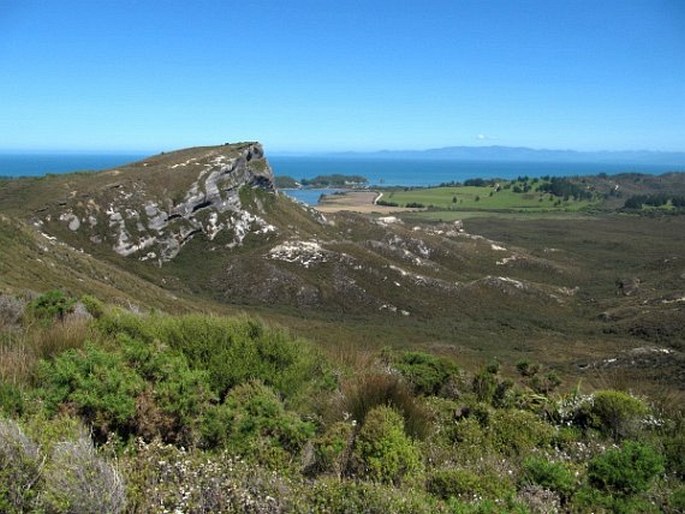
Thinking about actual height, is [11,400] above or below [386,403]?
above

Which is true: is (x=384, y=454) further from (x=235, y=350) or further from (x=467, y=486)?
(x=235, y=350)

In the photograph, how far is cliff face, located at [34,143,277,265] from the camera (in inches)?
2576

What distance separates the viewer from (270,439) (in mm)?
6270

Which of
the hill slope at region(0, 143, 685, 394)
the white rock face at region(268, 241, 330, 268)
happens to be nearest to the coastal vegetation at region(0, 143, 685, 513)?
the hill slope at region(0, 143, 685, 394)

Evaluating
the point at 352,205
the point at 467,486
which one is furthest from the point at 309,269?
the point at 352,205

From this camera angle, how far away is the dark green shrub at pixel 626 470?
604 cm

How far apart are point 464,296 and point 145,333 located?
58551 millimetres

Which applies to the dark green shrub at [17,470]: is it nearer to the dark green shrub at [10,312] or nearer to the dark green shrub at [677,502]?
the dark green shrub at [677,502]

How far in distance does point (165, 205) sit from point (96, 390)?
70.0 m

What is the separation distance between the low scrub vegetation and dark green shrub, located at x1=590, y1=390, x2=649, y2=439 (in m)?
0.02

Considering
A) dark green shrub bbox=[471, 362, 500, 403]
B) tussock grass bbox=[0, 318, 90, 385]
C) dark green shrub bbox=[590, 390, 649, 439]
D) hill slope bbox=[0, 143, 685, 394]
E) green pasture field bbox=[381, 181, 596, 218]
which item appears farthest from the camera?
green pasture field bbox=[381, 181, 596, 218]

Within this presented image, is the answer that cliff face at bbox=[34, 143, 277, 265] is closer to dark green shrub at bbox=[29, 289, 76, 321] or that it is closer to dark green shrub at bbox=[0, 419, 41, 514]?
dark green shrub at bbox=[29, 289, 76, 321]

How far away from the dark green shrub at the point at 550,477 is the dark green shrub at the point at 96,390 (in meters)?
4.42

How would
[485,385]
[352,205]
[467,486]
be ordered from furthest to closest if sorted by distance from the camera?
1. [352,205]
2. [485,385]
3. [467,486]
